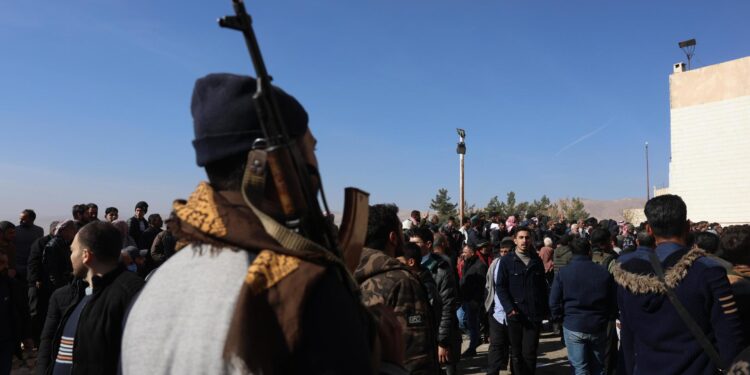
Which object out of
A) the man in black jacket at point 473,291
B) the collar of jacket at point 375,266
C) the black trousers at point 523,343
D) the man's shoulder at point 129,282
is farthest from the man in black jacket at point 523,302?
the man's shoulder at point 129,282

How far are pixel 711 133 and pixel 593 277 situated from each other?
2915 centimetres

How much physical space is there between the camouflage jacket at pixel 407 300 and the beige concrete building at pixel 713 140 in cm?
3094

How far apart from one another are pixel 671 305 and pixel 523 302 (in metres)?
3.09

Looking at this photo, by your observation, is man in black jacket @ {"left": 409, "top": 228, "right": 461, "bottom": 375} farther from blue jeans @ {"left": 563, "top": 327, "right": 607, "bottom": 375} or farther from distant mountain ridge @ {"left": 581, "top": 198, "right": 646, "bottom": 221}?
distant mountain ridge @ {"left": 581, "top": 198, "right": 646, "bottom": 221}

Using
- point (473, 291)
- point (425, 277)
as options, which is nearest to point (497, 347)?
point (473, 291)

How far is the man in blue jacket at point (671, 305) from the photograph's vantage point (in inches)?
118

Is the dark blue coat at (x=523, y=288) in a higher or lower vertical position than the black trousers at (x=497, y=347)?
higher

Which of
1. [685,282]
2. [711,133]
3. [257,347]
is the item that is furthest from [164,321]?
[711,133]

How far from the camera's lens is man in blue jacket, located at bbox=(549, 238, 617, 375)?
221 inches

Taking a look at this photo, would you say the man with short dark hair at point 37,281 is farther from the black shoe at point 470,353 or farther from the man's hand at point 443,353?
the black shoe at point 470,353

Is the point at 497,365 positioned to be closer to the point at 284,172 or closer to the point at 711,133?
the point at 284,172

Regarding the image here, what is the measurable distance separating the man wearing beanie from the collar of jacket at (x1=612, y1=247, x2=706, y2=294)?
8.74ft

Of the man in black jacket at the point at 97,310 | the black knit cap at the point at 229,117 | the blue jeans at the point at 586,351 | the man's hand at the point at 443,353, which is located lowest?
the blue jeans at the point at 586,351

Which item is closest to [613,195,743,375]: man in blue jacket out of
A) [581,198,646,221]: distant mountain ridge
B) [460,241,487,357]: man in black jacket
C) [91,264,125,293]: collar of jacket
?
[91,264,125,293]: collar of jacket
